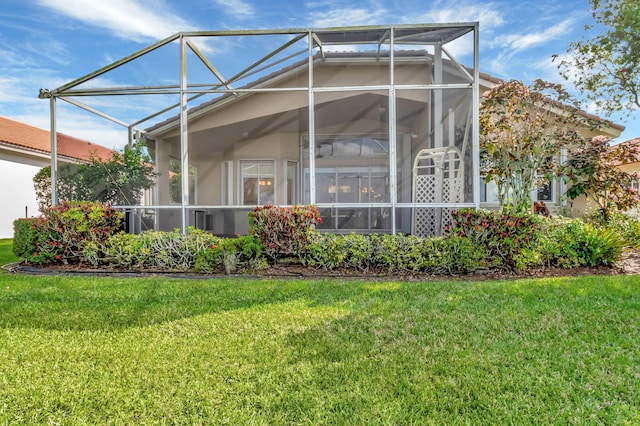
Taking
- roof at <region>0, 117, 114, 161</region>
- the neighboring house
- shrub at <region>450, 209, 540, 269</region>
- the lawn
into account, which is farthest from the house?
the neighboring house

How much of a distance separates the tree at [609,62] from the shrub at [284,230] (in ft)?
30.1

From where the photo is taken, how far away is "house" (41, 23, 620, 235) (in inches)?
287

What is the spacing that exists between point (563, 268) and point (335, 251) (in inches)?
158

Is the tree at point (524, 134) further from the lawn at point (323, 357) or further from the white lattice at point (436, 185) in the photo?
the lawn at point (323, 357)

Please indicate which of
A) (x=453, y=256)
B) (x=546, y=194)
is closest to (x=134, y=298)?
(x=453, y=256)

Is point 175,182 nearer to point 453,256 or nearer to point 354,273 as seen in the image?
point 354,273

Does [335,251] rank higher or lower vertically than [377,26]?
lower

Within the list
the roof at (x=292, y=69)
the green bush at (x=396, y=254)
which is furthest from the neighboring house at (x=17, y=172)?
the green bush at (x=396, y=254)

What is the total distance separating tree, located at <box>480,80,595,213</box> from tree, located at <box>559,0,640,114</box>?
3607mm

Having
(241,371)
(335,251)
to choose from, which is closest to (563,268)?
(335,251)

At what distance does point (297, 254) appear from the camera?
6.61 meters

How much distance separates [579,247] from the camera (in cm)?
652

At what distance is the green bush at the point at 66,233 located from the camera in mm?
6887

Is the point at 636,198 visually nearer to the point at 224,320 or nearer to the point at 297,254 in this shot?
the point at 297,254
